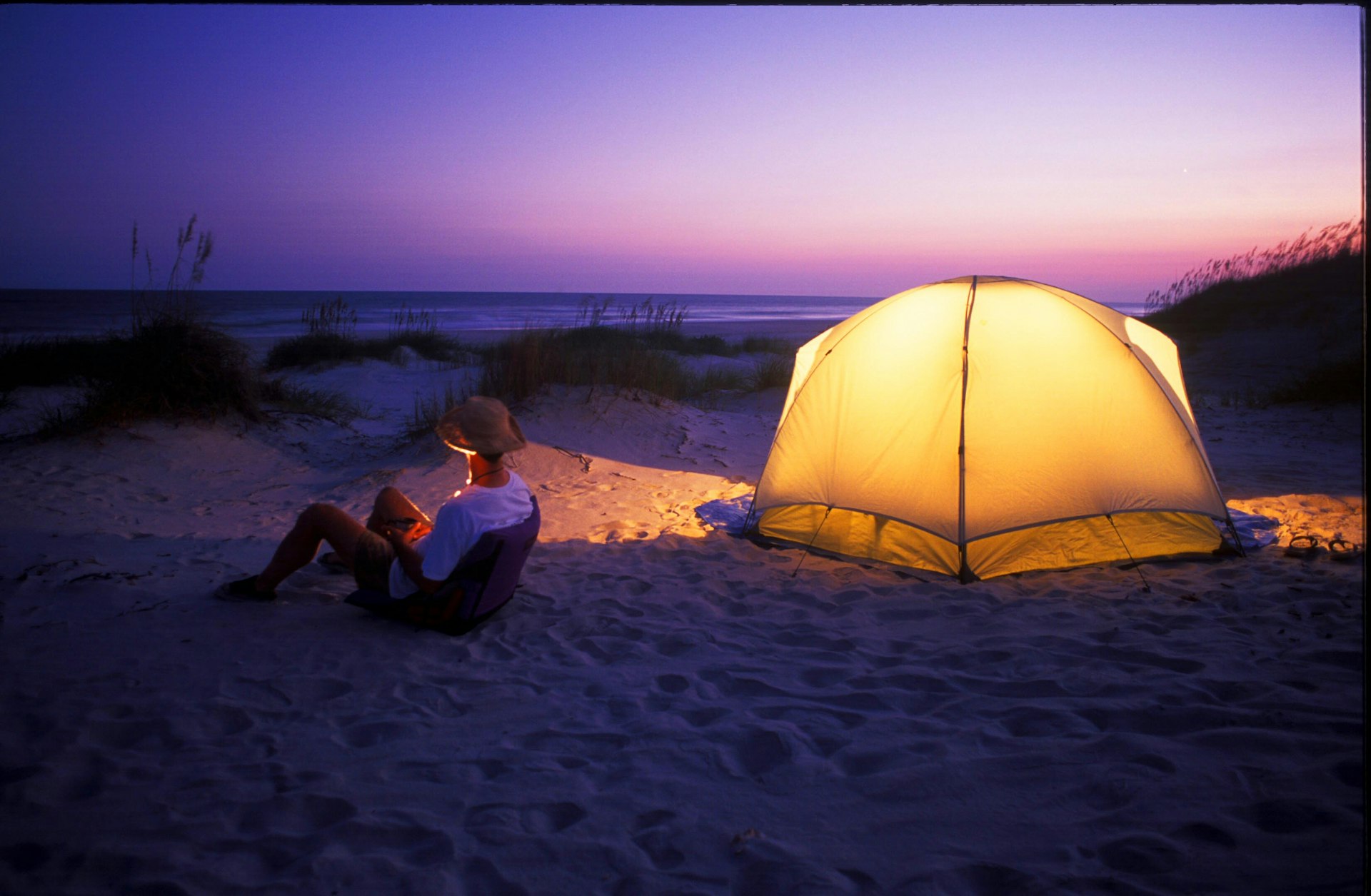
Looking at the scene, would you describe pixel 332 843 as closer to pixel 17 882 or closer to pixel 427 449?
pixel 17 882

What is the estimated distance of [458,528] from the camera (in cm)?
369

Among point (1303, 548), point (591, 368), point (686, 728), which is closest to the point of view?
point (686, 728)

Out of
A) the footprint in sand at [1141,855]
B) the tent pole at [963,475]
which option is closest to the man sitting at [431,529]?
the tent pole at [963,475]

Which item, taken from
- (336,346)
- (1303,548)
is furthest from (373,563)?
(336,346)

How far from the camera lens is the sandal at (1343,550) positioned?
15.4 feet

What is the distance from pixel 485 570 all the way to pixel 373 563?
0.63 metres

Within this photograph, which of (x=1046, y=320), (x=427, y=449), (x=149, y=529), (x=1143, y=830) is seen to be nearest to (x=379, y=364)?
(x=427, y=449)

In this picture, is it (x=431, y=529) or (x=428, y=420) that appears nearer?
(x=431, y=529)

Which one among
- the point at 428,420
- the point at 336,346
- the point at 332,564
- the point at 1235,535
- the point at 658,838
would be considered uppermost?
the point at 336,346

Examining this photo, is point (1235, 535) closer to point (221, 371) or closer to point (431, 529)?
point (431, 529)

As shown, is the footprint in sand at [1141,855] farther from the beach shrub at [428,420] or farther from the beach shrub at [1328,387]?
the beach shrub at [1328,387]

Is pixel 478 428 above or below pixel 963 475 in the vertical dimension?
above

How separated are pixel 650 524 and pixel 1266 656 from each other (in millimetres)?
3955

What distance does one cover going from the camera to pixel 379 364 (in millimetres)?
14102
